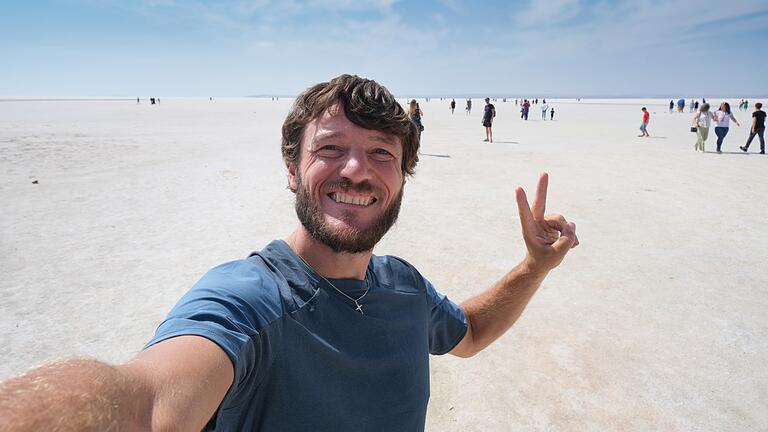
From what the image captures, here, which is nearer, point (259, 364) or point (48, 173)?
point (259, 364)

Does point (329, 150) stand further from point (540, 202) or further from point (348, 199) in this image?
point (540, 202)

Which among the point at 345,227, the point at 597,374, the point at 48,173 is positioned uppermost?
the point at 345,227

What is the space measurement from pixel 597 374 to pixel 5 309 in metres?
5.61

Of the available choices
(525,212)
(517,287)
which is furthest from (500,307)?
(525,212)

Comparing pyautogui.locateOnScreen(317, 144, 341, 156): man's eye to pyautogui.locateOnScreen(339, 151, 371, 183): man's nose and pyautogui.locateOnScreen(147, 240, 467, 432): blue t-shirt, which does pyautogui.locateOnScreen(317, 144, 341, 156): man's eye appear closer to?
pyautogui.locateOnScreen(339, 151, 371, 183): man's nose

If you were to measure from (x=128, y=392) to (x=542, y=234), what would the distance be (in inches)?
82.5

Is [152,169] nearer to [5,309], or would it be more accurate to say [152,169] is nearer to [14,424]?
[5,309]

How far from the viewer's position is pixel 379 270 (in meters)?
1.82

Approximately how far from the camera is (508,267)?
5203 mm

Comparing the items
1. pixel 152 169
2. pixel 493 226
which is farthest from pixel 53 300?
pixel 152 169

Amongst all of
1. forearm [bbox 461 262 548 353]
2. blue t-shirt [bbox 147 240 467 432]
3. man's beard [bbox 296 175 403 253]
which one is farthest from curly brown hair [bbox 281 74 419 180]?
forearm [bbox 461 262 548 353]

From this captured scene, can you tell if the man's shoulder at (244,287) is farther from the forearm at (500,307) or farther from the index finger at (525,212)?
the index finger at (525,212)

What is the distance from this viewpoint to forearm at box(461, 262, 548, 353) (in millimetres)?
2258

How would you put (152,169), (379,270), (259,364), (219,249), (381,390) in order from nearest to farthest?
(259,364)
(381,390)
(379,270)
(219,249)
(152,169)
